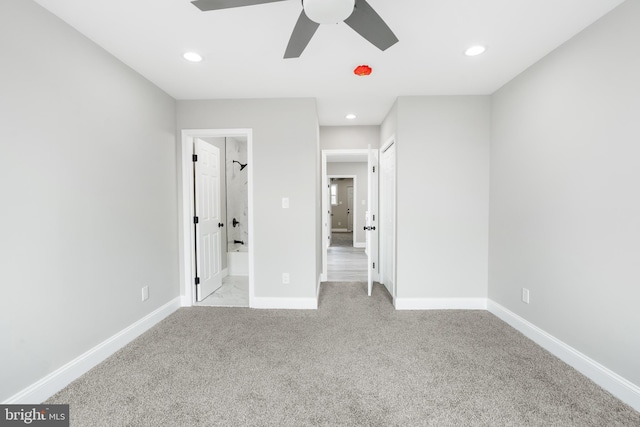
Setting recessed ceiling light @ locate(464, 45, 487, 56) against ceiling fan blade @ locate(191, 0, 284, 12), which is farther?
recessed ceiling light @ locate(464, 45, 487, 56)

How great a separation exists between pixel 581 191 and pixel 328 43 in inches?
83.2

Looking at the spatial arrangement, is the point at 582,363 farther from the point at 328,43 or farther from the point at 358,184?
the point at 358,184

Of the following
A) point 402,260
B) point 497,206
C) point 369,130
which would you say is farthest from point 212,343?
point 369,130

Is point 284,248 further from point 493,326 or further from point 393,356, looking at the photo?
point 493,326

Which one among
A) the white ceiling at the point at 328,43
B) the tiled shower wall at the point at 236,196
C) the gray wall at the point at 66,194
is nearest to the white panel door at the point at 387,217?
the white ceiling at the point at 328,43

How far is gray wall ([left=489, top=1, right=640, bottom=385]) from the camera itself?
5.34 ft

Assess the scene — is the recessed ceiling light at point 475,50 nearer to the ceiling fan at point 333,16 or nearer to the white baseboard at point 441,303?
the ceiling fan at point 333,16

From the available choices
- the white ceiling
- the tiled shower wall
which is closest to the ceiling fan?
the white ceiling

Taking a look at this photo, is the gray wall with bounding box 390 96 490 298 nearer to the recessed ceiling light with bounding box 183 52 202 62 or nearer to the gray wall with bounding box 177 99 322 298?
the gray wall with bounding box 177 99 322 298

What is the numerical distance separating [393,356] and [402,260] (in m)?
1.16

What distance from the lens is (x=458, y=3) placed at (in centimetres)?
161

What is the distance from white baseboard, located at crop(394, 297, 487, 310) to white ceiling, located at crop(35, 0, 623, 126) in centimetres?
229

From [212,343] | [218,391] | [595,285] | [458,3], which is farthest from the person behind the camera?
[212,343]

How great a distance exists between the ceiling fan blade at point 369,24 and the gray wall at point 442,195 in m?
1.61
